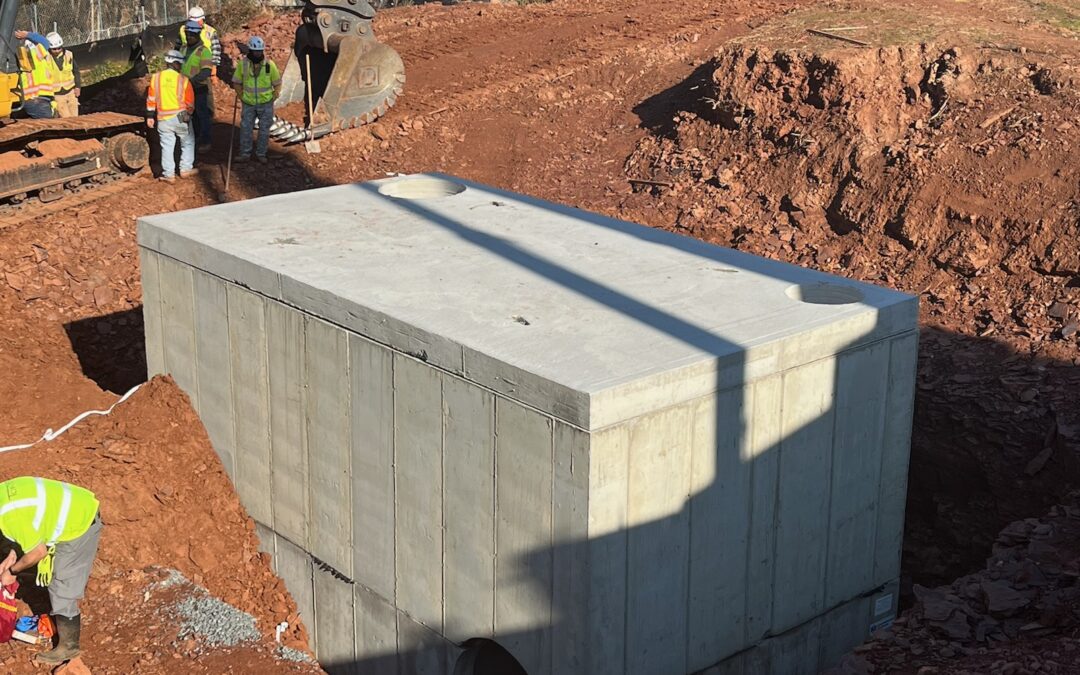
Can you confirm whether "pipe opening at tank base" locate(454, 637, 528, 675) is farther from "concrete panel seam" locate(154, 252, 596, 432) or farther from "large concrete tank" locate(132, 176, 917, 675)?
"concrete panel seam" locate(154, 252, 596, 432)

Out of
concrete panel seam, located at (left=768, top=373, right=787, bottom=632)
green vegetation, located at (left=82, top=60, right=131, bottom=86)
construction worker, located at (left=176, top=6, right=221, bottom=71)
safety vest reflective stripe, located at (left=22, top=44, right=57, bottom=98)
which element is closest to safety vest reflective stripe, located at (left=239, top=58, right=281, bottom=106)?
construction worker, located at (left=176, top=6, right=221, bottom=71)

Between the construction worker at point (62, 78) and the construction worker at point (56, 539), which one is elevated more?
the construction worker at point (62, 78)

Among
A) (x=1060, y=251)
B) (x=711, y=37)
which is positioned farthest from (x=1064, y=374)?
(x=711, y=37)

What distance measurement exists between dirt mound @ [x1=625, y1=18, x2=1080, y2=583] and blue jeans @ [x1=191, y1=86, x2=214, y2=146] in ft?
20.2

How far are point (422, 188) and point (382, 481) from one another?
4.42 metres

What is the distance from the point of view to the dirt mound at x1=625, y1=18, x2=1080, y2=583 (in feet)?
38.0

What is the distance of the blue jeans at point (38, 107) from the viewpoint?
17.4 m

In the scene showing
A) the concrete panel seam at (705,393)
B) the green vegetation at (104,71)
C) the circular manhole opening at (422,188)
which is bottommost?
the concrete panel seam at (705,393)

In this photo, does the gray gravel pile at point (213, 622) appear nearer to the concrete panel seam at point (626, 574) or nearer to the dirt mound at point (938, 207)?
the concrete panel seam at point (626, 574)

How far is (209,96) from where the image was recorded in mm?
18922

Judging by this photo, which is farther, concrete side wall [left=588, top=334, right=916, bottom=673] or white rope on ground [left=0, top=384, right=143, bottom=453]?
white rope on ground [left=0, top=384, right=143, bottom=453]

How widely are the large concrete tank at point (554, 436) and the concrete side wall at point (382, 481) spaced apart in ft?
0.07

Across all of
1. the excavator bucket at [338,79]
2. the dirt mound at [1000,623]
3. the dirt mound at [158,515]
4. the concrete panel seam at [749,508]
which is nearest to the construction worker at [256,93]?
the excavator bucket at [338,79]

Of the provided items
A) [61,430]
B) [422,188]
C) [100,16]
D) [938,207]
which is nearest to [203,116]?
[422,188]
